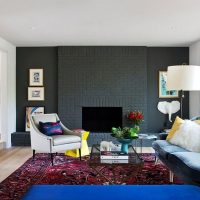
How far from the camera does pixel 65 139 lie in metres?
4.88

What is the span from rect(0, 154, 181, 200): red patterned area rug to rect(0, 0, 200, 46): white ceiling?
2.33 meters

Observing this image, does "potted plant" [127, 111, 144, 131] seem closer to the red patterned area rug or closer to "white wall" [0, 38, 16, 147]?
the red patterned area rug

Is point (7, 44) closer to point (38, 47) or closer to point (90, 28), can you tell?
point (38, 47)

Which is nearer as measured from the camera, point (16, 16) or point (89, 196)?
point (89, 196)

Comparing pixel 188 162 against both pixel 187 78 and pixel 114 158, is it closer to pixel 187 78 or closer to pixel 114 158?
pixel 114 158

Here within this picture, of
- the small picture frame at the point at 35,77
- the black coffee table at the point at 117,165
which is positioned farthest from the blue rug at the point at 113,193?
the small picture frame at the point at 35,77

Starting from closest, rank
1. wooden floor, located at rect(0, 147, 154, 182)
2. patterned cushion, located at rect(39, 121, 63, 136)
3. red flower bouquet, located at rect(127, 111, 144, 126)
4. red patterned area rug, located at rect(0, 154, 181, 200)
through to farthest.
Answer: red patterned area rug, located at rect(0, 154, 181, 200), wooden floor, located at rect(0, 147, 154, 182), patterned cushion, located at rect(39, 121, 63, 136), red flower bouquet, located at rect(127, 111, 144, 126)

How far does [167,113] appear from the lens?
22.7 feet

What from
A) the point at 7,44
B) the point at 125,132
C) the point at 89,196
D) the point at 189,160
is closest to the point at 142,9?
the point at 125,132

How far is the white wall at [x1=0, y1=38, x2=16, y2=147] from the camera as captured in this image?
253 inches

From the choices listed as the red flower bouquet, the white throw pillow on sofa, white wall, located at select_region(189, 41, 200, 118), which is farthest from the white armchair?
white wall, located at select_region(189, 41, 200, 118)

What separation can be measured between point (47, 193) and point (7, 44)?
17.7ft

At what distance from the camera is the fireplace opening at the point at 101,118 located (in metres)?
6.92

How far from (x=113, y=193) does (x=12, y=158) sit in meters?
4.11
